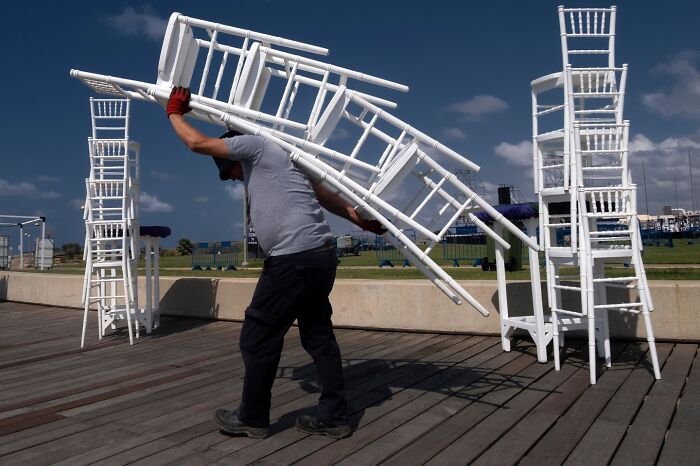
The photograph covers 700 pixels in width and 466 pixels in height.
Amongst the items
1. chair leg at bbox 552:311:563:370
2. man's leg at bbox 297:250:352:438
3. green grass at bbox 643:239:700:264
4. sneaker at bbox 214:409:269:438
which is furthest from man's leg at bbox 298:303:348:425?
green grass at bbox 643:239:700:264

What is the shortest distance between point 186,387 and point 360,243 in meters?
30.1

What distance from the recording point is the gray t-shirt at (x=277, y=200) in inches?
121

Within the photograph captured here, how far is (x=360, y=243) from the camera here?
34.4 meters

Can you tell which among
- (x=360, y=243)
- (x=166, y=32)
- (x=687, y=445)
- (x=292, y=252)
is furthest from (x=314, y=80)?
(x=360, y=243)

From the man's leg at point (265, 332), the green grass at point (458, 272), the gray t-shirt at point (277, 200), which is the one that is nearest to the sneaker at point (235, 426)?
the man's leg at point (265, 332)

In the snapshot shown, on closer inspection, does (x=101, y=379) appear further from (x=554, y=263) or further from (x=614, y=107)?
(x=614, y=107)

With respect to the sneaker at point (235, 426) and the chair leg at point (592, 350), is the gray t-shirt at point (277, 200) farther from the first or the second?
the chair leg at point (592, 350)

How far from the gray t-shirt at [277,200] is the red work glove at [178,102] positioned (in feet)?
1.29

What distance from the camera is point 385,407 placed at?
3.63 metres

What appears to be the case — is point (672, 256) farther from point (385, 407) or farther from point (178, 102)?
point (178, 102)

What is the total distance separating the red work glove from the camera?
326 centimetres

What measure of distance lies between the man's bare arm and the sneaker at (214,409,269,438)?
1.36m

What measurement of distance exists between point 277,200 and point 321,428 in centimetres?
128

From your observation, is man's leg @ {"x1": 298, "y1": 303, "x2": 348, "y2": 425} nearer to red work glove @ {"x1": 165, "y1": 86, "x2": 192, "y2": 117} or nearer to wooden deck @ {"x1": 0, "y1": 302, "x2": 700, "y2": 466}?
wooden deck @ {"x1": 0, "y1": 302, "x2": 700, "y2": 466}
